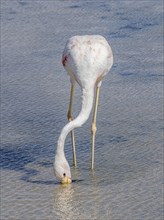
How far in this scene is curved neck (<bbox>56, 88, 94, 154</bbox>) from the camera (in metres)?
5.53

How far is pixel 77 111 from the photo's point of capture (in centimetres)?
692

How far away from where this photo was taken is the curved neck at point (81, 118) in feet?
18.1

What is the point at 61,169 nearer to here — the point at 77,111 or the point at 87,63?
the point at 87,63

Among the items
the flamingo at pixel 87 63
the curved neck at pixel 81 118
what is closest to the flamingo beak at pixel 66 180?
the flamingo at pixel 87 63

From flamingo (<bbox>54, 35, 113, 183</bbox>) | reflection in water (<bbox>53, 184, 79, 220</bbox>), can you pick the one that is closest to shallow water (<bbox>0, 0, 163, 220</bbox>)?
reflection in water (<bbox>53, 184, 79, 220</bbox>)

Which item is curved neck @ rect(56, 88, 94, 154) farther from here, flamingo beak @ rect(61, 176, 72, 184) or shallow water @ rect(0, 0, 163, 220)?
shallow water @ rect(0, 0, 163, 220)

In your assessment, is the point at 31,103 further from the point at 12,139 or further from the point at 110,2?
the point at 110,2

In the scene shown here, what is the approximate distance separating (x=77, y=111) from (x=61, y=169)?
1432 mm

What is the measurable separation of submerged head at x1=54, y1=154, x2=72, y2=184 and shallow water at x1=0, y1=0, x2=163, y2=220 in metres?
0.07

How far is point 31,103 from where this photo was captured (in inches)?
281

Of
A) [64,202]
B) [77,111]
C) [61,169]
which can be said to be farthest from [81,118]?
[77,111]

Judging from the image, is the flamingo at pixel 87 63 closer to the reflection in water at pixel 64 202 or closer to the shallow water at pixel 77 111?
the reflection in water at pixel 64 202

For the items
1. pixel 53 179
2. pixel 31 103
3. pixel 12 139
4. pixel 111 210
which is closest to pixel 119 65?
pixel 31 103

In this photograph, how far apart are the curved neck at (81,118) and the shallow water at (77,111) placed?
0.30 m
